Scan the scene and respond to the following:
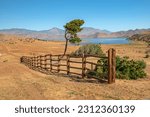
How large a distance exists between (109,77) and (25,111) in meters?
6.35

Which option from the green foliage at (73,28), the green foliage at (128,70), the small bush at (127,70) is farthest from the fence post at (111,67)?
the green foliage at (73,28)

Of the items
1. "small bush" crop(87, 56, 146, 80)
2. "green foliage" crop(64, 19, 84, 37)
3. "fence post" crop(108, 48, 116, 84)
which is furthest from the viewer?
"green foliage" crop(64, 19, 84, 37)

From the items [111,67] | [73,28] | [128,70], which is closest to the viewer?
[111,67]

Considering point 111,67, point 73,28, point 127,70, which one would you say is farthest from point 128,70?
point 73,28

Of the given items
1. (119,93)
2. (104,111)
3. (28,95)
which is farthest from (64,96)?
(104,111)

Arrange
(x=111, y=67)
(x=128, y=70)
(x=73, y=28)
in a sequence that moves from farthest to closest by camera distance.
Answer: (x=73, y=28) → (x=128, y=70) → (x=111, y=67)

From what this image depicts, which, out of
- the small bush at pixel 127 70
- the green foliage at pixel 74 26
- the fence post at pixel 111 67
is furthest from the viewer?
the green foliage at pixel 74 26

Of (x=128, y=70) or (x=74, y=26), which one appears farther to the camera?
(x=74, y=26)

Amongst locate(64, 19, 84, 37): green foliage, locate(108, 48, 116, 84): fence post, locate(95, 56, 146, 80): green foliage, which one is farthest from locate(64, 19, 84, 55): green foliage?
locate(108, 48, 116, 84): fence post

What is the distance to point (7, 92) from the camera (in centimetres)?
1348

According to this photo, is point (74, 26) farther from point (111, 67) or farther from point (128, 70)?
point (111, 67)

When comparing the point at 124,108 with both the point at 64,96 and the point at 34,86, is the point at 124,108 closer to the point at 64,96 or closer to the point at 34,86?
the point at 64,96

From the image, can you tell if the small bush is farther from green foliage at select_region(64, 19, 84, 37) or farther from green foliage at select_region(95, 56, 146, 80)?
green foliage at select_region(64, 19, 84, 37)

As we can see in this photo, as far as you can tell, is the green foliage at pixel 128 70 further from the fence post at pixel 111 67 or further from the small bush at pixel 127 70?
the fence post at pixel 111 67
